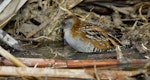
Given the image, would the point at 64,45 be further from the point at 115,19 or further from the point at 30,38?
the point at 115,19

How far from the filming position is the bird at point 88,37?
4012mm

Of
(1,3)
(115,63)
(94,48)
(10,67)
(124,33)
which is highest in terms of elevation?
(1,3)

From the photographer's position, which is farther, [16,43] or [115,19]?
[115,19]

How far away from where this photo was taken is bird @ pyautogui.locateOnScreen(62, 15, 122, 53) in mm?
4012

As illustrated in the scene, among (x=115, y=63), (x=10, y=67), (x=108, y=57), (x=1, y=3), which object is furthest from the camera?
(x=1, y=3)

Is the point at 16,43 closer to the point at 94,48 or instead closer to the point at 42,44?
the point at 42,44

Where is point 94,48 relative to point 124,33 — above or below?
below

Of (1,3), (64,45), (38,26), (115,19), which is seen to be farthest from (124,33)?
(1,3)

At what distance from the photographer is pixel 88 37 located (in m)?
4.05

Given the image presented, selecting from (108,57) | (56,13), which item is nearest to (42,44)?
(56,13)

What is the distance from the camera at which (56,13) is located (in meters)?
4.54

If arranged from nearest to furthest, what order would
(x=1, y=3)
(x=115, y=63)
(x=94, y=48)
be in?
(x=115, y=63) → (x=94, y=48) → (x=1, y=3)

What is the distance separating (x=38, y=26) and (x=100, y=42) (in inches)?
32.5

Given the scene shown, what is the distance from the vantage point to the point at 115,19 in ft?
14.9
